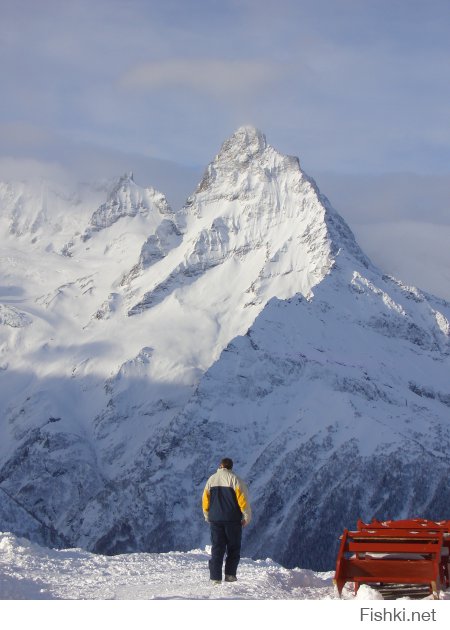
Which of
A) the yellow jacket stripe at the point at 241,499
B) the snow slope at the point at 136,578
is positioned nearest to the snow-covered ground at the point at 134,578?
the snow slope at the point at 136,578

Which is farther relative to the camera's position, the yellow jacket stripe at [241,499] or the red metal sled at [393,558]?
the yellow jacket stripe at [241,499]

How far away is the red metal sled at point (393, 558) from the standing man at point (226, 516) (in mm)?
3071

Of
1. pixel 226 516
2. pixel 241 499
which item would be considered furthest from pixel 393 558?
pixel 226 516

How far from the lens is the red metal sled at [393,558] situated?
90.1ft

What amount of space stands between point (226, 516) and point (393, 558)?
169 inches

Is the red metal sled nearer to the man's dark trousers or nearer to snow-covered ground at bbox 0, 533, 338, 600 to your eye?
snow-covered ground at bbox 0, 533, 338, 600

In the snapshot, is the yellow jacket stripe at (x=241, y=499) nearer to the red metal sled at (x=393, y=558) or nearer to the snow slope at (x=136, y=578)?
the snow slope at (x=136, y=578)
